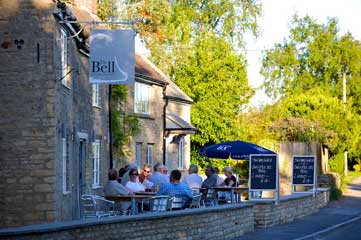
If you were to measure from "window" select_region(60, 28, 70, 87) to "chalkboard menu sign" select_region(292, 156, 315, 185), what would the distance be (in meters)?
11.5

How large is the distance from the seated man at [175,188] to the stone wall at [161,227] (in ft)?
2.96

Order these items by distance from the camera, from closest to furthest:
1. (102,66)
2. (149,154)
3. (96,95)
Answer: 1. (102,66)
2. (96,95)
3. (149,154)

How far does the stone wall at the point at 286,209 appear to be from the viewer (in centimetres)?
2342

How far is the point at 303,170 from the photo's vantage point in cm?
3080

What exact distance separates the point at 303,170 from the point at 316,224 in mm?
5523

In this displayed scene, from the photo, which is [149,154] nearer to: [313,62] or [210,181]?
[210,181]

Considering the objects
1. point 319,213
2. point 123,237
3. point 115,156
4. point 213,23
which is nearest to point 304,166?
point 319,213

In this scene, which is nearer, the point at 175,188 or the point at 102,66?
the point at 175,188

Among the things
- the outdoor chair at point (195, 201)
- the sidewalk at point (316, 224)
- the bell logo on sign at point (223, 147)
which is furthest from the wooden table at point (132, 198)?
the bell logo on sign at point (223, 147)

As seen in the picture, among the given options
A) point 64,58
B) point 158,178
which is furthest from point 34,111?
point 158,178

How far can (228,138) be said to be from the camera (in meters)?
48.3

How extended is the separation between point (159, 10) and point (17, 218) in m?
30.5

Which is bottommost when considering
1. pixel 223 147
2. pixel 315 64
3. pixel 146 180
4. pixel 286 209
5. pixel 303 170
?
pixel 286 209

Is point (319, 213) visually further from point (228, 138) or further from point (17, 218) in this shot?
point (228, 138)
